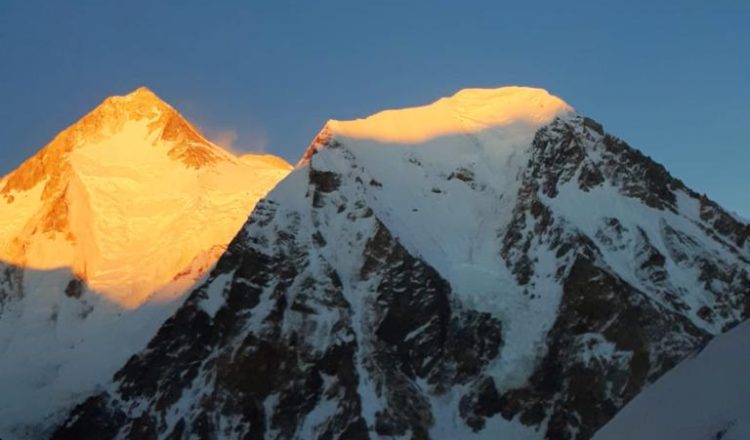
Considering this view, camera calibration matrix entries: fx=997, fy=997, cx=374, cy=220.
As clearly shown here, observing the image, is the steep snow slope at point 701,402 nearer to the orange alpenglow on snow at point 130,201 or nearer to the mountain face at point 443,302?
the mountain face at point 443,302

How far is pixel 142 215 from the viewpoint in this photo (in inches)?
6004

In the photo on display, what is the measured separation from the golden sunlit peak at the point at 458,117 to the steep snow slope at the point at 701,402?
132 meters

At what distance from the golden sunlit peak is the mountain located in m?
18.5

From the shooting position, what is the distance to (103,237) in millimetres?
146500

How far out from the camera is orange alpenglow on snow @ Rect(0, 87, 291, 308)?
137000 millimetres

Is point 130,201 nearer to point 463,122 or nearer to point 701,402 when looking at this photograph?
point 463,122

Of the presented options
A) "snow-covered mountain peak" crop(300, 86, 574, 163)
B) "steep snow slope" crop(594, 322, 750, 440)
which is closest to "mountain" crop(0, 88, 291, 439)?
"snow-covered mountain peak" crop(300, 86, 574, 163)

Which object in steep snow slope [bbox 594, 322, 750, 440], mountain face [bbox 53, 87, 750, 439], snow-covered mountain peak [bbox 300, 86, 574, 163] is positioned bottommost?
steep snow slope [bbox 594, 322, 750, 440]

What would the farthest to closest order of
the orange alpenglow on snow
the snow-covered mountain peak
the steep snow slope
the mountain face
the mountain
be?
the snow-covered mountain peak → the orange alpenglow on snow → the mountain → the mountain face → the steep snow slope

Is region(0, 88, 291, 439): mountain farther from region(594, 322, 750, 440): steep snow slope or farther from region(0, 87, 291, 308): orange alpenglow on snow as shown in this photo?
region(594, 322, 750, 440): steep snow slope

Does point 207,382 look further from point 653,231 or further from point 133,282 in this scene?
point 653,231

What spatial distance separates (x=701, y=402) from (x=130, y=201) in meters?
150

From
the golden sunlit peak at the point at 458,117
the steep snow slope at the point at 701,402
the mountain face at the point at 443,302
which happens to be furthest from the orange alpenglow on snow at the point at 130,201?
the steep snow slope at the point at 701,402

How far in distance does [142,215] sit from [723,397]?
5761 inches
